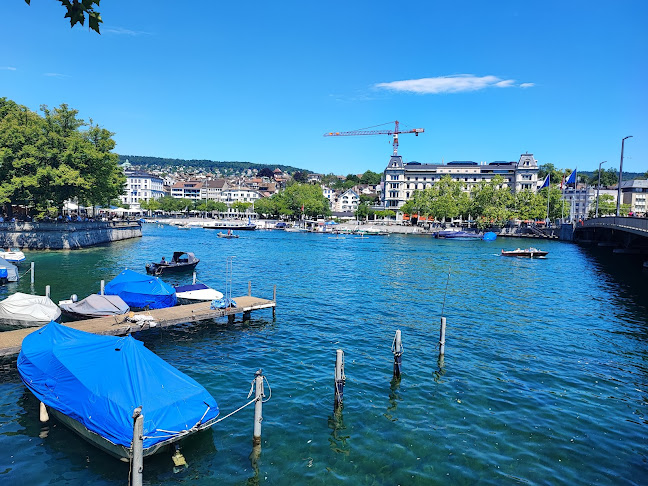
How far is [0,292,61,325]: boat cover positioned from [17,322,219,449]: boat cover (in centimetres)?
866

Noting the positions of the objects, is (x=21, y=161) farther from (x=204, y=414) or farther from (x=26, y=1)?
(x=26, y=1)

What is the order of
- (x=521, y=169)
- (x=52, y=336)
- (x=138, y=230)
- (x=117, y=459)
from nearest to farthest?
1. (x=117, y=459)
2. (x=52, y=336)
3. (x=138, y=230)
4. (x=521, y=169)

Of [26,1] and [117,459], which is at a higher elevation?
[26,1]

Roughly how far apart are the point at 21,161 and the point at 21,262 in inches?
692

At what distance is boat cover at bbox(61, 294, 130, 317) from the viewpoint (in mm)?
26778

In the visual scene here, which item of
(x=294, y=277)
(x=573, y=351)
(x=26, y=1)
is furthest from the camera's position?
(x=294, y=277)

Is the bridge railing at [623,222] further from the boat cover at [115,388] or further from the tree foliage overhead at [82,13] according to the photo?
the tree foliage overhead at [82,13]

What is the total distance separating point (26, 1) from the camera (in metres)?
6.63

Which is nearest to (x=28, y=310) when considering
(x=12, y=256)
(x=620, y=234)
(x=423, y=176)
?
(x=12, y=256)

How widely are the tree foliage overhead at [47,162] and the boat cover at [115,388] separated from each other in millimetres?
54046

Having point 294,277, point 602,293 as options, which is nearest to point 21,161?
point 294,277

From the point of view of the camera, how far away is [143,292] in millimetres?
30422

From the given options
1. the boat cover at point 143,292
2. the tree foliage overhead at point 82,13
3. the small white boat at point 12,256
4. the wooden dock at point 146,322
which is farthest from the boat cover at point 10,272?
the tree foliage overhead at point 82,13

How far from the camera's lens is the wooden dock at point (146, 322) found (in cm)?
2136
